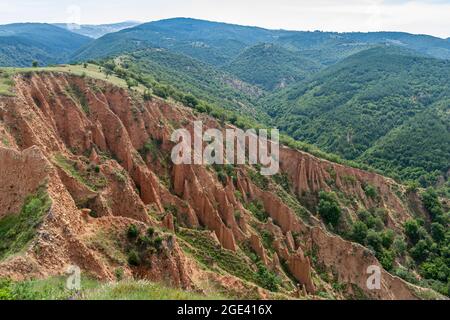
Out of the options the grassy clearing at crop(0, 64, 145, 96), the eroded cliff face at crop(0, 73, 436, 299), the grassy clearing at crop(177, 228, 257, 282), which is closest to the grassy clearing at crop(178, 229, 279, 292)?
the grassy clearing at crop(177, 228, 257, 282)

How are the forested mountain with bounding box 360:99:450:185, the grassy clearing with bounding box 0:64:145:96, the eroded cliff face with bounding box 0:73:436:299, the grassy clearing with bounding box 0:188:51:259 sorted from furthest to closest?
1. the forested mountain with bounding box 360:99:450:185
2. the grassy clearing with bounding box 0:64:145:96
3. the eroded cliff face with bounding box 0:73:436:299
4. the grassy clearing with bounding box 0:188:51:259

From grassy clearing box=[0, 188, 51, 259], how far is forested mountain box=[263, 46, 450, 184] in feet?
243

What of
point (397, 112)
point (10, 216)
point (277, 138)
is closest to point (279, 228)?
point (277, 138)

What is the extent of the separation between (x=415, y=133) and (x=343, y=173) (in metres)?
44.1

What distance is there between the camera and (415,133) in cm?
9562

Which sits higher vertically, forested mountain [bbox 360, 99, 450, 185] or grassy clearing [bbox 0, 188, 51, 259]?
grassy clearing [bbox 0, 188, 51, 259]

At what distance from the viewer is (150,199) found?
3928cm

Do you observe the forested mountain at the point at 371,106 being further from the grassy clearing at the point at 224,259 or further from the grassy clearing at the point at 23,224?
the grassy clearing at the point at 23,224

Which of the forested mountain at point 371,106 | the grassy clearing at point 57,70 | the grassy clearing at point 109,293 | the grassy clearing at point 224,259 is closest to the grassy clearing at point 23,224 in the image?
the grassy clearing at point 109,293

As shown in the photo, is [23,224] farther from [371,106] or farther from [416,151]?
[371,106]

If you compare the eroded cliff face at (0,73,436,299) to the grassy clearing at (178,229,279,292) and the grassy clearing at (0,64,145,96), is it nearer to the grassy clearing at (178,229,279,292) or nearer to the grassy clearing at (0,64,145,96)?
the grassy clearing at (178,229,279,292)

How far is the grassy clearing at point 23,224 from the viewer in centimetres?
2164

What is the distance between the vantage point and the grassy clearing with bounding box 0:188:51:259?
21.6 meters
